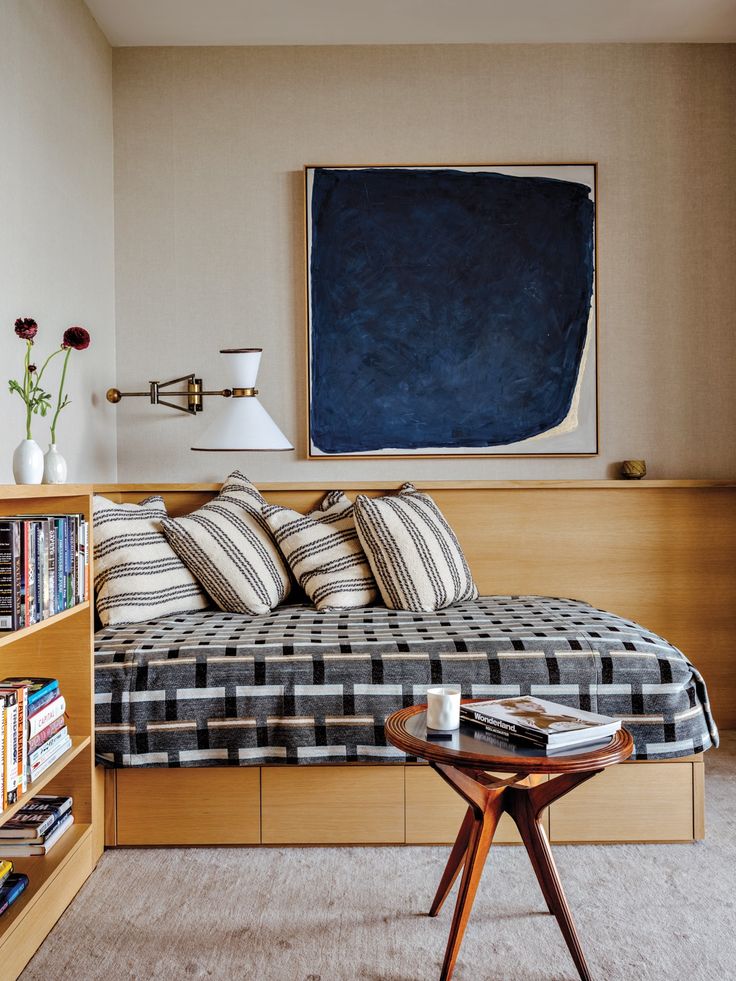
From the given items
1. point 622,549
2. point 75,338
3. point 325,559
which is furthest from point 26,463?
point 622,549

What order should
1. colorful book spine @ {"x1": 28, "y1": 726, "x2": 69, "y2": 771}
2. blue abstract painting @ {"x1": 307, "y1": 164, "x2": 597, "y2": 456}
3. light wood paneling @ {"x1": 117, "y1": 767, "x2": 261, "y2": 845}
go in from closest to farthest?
colorful book spine @ {"x1": 28, "y1": 726, "x2": 69, "y2": 771} → light wood paneling @ {"x1": 117, "y1": 767, "x2": 261, "y2": 845} → blue abstract painting @ {"x1": 307, "y1": 164, "x2": 597, "y2": 456}

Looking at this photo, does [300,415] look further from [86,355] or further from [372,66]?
[372,66]

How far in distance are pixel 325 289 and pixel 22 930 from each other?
90.7 inches

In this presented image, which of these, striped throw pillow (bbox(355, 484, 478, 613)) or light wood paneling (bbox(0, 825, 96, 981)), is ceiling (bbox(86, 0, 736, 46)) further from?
light wood paneling (bbox(0, 825, 96, 981))

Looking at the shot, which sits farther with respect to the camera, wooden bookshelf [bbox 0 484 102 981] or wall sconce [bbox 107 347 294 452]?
wall sconce [bbox 107 347 294 452]

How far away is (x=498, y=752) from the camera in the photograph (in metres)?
1.54

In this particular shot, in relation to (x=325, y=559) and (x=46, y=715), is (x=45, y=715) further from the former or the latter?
(x=325, y=559)

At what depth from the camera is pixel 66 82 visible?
2.72m

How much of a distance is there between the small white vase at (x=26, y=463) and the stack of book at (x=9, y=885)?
0.86 metres

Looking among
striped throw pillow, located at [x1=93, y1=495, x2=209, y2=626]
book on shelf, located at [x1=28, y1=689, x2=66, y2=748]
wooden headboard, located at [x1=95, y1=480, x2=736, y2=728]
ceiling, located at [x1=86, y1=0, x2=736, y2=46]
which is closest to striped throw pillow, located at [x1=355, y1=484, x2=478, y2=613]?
wooden headboard, located at [x1=95, y1=480, x2=736, y2=728]

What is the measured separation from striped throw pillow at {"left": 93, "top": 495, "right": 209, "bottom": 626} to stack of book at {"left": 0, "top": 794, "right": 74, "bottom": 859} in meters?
0.59

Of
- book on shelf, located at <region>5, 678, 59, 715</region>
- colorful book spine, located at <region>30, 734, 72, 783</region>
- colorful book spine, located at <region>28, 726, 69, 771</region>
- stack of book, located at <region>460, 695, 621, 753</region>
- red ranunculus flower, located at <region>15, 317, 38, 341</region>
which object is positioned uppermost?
red ranunculus flower, located at <region>15, 317, 38, 341</region>

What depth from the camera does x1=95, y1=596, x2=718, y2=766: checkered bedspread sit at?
82.3 inches

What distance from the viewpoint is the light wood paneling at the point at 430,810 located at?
7.04ft
